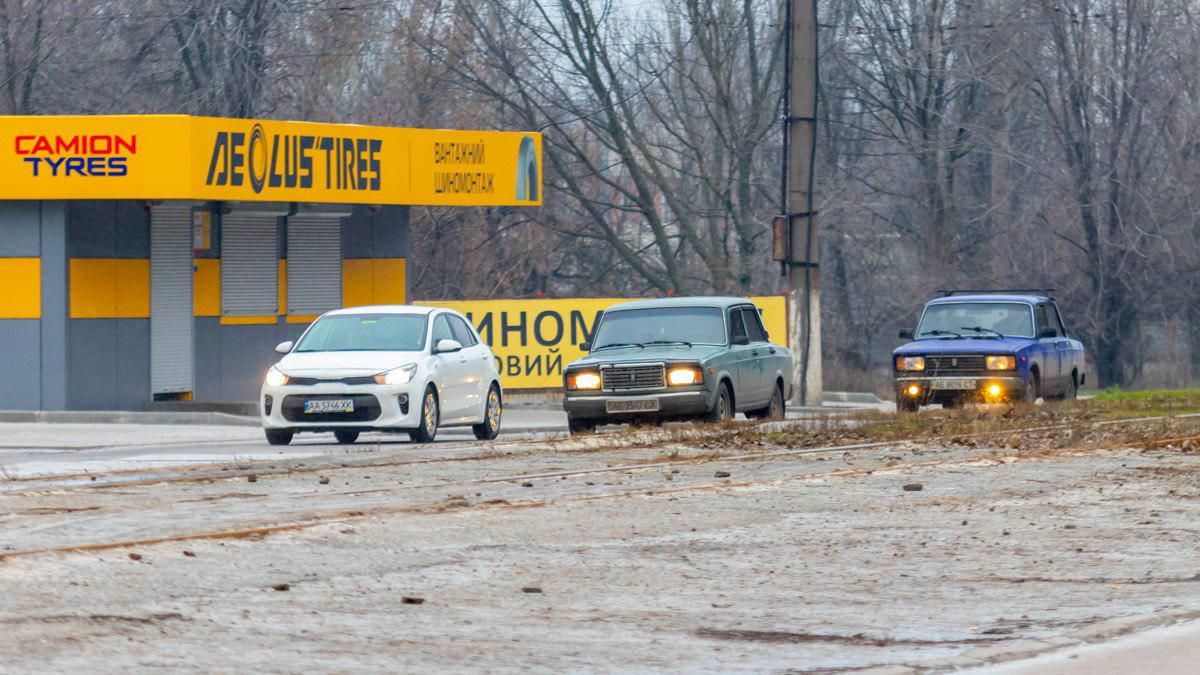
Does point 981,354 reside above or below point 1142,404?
above

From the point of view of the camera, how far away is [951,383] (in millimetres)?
23812

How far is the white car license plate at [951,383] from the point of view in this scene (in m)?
23.7

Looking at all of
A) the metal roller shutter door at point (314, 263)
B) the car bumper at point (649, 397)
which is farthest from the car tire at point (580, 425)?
the metal roller shutter door at point (314, 263)

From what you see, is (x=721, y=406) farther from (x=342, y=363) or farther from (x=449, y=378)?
(x=342, y=363)

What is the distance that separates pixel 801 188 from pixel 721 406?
10018 millimetres

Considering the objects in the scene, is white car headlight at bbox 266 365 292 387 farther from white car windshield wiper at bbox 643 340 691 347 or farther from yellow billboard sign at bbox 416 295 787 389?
yellow billboard sign at bbox 416 295 787 389

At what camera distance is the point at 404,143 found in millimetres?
29969

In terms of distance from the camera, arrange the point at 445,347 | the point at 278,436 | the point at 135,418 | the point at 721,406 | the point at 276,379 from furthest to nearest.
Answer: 1. the point at 135,418
2. the point at 721,406
3. the point at 445,347
4. the point at 278,436
5. the point at 276,379

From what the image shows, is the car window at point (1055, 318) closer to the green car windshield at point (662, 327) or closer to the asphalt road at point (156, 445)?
the green car windshield at point (662, 327)

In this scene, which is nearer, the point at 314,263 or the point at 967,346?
the point at 967,346

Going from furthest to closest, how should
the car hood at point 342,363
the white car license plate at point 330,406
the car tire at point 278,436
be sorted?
the car tire at point 278,436 → the car hood at point 342,363 → the white car license plate at point 330,406

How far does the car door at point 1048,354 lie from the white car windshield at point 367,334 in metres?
9.15

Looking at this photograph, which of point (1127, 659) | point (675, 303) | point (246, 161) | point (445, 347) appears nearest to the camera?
point (1127, 659)

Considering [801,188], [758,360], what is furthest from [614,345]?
[801,188]
